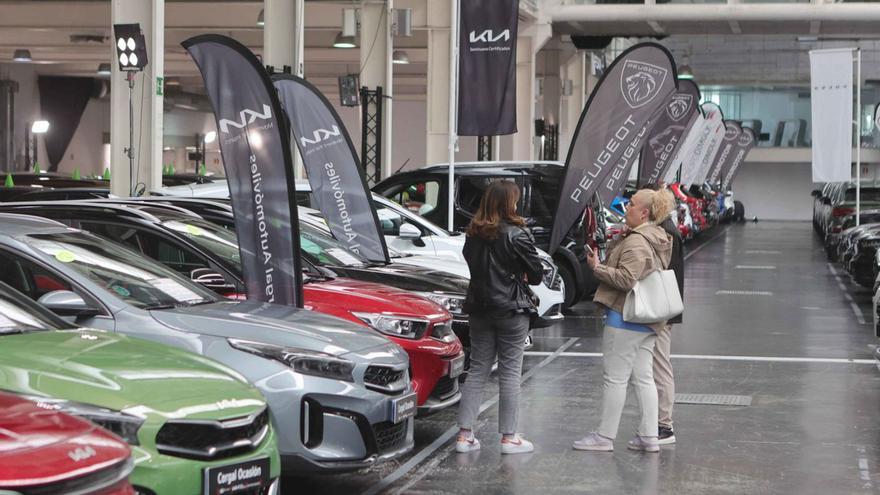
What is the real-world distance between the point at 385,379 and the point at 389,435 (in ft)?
1.00

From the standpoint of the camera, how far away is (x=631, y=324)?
9.05 meters

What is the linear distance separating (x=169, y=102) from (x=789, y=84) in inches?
1278

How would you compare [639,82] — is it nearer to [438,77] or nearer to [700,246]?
[438,77]

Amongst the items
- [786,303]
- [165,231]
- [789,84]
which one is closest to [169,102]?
[789,84]

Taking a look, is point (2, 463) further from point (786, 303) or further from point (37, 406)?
point (786, 303)

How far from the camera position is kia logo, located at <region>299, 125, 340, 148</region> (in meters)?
13.2

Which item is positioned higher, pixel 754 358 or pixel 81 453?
→ pixel 81 453

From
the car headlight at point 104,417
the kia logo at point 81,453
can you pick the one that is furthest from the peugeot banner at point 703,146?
the kia logo at point 81,453

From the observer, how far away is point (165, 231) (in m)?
9.24

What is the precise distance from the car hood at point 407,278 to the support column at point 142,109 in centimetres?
833

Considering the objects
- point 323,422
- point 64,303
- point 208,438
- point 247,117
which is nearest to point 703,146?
point 247,117

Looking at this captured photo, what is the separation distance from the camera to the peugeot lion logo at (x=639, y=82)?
17.5m

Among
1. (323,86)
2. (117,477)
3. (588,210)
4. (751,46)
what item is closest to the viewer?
(117,477)

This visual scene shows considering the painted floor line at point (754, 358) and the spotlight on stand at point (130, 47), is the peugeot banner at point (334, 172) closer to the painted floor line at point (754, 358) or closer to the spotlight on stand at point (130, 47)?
the painted floor line at point (754, 358)
